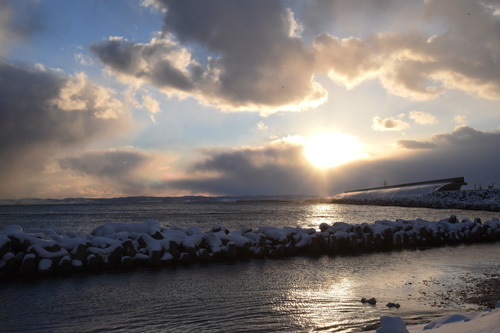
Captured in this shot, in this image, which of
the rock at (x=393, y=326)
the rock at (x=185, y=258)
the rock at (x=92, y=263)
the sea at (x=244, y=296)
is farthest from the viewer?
the rock at (x=185, y=258)

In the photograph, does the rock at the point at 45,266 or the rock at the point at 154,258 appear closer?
the rock at the point at 45,266

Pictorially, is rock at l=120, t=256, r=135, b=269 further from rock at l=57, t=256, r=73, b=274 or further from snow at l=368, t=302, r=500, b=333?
snow at l=368, t=302, r=500, b=333

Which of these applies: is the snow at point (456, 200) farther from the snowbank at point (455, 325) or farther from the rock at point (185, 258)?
the snowbank at point (455, 325)

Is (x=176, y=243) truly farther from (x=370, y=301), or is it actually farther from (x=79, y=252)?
(x=370, y=301)

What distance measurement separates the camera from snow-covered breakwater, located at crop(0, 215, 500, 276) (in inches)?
539

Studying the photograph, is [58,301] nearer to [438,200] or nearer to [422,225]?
[422,225]

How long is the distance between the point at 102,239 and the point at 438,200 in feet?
264

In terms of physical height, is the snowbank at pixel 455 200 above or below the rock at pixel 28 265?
below

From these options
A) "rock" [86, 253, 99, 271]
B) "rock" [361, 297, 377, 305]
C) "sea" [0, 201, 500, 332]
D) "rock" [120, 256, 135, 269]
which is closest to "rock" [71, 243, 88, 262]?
"rock" [86, 253, 99, 271]

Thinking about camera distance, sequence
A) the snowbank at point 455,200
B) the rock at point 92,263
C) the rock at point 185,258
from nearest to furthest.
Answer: the rock at point 92,263 < the rock at point 185,258 < the snowbank at point 455,200

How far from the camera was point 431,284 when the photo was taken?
11250 mm

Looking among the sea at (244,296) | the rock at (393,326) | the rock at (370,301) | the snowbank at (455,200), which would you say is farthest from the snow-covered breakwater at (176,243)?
the snowbank at (455,200)

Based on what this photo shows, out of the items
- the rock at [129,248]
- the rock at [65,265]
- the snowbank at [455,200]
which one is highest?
the rock at [129,248]

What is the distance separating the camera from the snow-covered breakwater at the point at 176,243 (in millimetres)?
13688
